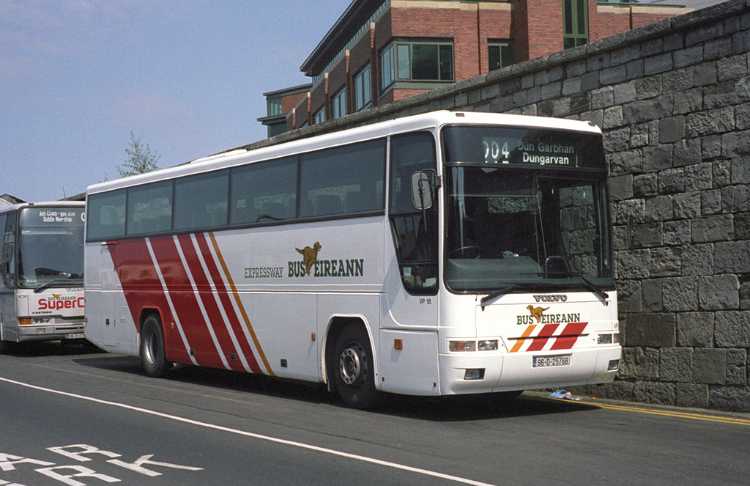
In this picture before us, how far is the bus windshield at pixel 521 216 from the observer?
1084 centimetres

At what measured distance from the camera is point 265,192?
14.2 metres

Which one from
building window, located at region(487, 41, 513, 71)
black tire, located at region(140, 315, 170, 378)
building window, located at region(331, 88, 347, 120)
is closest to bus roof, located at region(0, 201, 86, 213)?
black tire, located at region(140, 315, 170, 378)

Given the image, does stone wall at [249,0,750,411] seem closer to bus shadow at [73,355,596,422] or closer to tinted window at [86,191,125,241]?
bus shadow at [73,355,596,422]

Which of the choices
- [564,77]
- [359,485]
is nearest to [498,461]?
[359,485]

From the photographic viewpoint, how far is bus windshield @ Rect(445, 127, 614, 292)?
10844 mm

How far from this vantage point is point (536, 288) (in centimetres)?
1108

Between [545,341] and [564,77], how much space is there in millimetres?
4577

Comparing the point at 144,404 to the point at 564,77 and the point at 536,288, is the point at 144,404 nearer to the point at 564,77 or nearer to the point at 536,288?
the point at 536,288

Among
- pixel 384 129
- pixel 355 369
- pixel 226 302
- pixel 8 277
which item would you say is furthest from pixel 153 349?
pixel 384 129

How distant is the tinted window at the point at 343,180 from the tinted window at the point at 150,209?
410 centimetres

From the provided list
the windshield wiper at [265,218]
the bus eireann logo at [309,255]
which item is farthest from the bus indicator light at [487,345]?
the windshield wiper at [265,218]

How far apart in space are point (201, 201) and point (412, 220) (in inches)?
211

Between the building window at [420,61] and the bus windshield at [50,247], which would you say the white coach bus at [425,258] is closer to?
the bus windshield at [50,247]

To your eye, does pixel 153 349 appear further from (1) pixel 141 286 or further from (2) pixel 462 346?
→ (2) pixel 462 346
